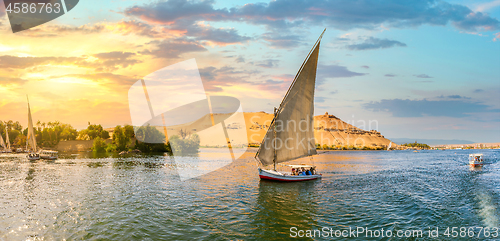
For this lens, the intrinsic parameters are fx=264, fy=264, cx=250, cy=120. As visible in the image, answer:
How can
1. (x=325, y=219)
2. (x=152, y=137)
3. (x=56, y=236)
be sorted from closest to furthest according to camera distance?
1. (x=56, y=236)
2. (x=325, y=219)
3. (x=152, y=137)

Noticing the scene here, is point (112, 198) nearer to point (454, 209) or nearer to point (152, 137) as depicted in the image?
point (454, 209)

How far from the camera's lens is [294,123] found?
45469 mm

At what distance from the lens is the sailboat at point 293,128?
143 feet

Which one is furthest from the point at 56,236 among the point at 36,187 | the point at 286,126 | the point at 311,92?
the point at 311,92

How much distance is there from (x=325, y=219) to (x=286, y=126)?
21.1 meters

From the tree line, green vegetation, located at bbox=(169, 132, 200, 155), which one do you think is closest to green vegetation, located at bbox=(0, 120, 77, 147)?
the tree line

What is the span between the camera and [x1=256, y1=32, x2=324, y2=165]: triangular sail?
4363 cm

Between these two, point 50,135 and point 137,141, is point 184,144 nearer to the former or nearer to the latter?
point 137,141

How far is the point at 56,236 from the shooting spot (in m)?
20.8

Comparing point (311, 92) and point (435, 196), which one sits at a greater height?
point (311, 92)

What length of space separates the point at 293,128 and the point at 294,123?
932 millimetres

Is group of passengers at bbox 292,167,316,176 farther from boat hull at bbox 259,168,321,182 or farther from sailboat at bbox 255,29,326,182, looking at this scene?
boat hull at bbox 259,168,321,182

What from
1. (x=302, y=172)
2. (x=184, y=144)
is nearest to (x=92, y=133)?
(x=184, y=144)

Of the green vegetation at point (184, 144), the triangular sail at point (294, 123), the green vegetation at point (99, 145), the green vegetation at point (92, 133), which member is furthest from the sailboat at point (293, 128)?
the green vegetation at point (92, 133)
